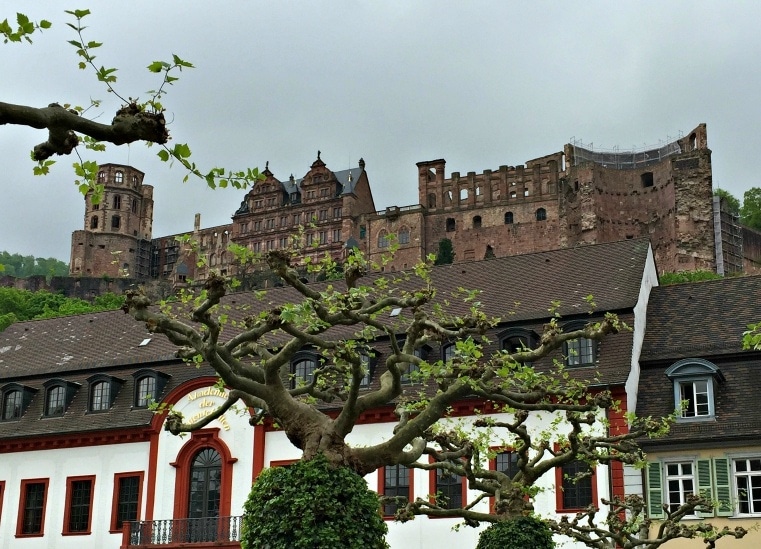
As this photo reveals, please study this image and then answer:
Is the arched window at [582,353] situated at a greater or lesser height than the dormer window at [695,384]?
greater

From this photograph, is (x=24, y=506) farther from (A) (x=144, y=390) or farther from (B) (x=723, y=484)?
(B) (x=723, y=484)

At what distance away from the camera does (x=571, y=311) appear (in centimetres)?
3428

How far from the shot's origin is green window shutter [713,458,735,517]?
1172 inches

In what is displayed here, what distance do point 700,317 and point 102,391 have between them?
806 inches

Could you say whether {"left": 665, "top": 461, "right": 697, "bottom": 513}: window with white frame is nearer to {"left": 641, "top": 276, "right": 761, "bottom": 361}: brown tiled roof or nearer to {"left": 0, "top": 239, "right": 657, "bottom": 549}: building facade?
{"left": 0, "top": 239, "right": 657, "bottom": 549}: building facade

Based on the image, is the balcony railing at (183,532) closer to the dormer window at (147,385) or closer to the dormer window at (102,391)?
the dormer window at (147,385)

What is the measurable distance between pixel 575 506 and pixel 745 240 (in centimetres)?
8372

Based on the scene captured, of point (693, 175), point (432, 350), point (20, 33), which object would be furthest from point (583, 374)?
point (693, 175)

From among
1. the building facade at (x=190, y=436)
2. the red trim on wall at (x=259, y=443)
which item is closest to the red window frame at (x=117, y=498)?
the building facade at (x=190, y=436)

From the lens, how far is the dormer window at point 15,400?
4012 cm

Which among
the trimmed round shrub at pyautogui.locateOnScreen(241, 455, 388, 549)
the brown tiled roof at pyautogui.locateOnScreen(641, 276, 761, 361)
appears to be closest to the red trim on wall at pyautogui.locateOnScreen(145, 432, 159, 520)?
the brown tiled roof at pyautogui.locateOnScreen(641, 276, 761, 361)

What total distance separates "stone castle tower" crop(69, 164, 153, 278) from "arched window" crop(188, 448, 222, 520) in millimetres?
105257

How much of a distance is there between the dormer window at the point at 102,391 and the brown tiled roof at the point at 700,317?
18.1 meters

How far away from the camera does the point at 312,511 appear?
15.8 m
